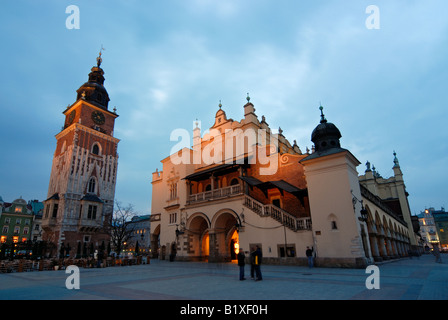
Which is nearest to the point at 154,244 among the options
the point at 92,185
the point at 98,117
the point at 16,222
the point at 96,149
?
the point at 92,185

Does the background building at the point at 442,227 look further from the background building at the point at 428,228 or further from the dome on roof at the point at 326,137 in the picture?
the dome on roof at the point at 326,137

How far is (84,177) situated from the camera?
44594 mm

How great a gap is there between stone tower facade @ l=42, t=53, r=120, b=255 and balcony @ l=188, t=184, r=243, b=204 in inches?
840

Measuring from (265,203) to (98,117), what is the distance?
133 feet

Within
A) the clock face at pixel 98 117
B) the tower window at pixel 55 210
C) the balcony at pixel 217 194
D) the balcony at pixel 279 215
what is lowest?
the balcony at pixel 279 215

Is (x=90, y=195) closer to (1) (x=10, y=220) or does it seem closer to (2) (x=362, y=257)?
(1) (x=10, y=220)

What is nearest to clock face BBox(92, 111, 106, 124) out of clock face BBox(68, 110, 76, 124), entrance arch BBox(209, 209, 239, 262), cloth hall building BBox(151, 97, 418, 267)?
clock face BBox(68, 110, 76, 124)

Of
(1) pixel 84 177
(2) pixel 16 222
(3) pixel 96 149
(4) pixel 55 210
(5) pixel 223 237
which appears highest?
(3) pixel 96 149

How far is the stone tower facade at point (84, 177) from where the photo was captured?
135ft

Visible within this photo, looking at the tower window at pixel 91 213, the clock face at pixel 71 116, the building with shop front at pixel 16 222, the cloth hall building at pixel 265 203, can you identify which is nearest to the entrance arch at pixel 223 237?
the cloth hall building at pixel 265 203

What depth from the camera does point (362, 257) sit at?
15984 mm

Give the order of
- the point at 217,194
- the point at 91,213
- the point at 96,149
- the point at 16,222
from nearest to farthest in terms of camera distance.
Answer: the point at 217,194 < the point at 91,213 < the point at 96,149 < the point at 16,222

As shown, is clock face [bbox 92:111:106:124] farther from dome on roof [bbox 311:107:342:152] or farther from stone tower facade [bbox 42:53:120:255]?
dome on roof [bbox 311:107:342:152]

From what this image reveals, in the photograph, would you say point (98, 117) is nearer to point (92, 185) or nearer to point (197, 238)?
point (92, 185)
